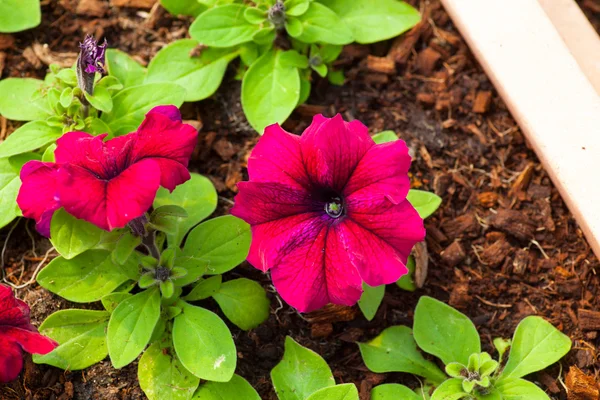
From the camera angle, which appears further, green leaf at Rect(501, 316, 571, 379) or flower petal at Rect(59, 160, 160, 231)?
green leaf at Rect(501, 316, 571, 379)

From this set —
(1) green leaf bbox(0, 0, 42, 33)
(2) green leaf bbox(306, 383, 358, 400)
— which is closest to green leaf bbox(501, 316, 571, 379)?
(2) green leaf bbox(306, 383, 358, 400)

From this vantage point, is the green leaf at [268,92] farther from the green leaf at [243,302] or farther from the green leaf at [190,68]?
the green leaf at [243,302]

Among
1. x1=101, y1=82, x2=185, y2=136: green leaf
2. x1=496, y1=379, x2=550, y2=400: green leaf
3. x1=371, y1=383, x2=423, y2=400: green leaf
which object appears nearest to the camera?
x1=496, y1=379, x2=550, y2=400: green leaf

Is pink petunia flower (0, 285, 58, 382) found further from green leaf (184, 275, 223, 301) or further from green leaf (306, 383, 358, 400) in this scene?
green leaf (306, 383, 358, 400)

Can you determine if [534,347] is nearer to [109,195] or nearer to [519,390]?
[519,390]

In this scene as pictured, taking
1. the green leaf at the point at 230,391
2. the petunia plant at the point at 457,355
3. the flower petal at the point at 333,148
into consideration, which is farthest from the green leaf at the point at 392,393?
the flower petal at the point at 333,148
